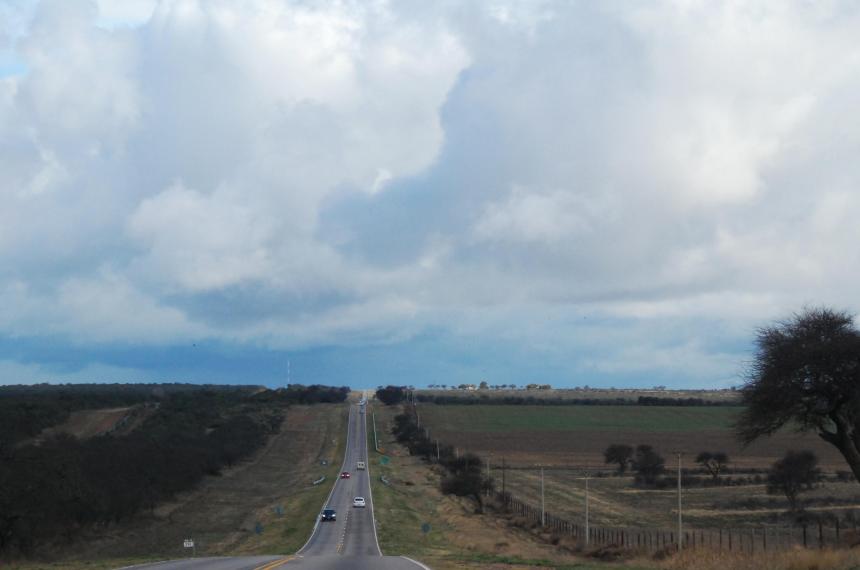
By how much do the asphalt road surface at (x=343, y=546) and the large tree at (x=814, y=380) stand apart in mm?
15295

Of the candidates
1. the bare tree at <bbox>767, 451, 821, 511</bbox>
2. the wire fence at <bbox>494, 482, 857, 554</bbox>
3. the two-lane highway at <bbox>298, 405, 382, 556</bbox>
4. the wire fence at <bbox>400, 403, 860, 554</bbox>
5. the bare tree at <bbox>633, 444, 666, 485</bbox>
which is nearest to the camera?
the wire fence at <bbox>400, 403, 860, 554</bbox>

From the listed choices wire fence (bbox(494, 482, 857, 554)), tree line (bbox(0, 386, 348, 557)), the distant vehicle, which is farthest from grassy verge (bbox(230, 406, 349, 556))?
wire fence (bbox(494, 482, 857, 554))

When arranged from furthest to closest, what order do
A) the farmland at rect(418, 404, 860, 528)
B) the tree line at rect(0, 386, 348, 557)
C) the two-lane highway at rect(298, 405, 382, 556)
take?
1. the farmland at rect(418, 404, 860, 528)
2. the tree line at rect(0, 386, 348, 557)
3. the two-lane highway at rect(298, 405, 382, 556)

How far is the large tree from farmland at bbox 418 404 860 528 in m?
4.37

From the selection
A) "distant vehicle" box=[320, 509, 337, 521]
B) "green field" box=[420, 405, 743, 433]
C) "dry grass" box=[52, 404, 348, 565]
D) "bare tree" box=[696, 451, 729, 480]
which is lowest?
"dry grass" box=[52, 404, 348, 565]

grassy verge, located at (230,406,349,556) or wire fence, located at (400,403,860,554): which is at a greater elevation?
wire fence, located at (400,403,860,554)

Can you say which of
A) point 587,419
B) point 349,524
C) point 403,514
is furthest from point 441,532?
point 587,419

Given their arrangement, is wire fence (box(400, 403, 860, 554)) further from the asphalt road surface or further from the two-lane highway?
the asphalt road surface

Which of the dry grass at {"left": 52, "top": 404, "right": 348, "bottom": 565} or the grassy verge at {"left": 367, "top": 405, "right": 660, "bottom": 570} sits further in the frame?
the dry grass at {"left": 52, "top": 404, "right": 348, "bottom": 565}

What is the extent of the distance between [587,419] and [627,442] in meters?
43.2

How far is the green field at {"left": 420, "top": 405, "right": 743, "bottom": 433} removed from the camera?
16388cm

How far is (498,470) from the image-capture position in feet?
376

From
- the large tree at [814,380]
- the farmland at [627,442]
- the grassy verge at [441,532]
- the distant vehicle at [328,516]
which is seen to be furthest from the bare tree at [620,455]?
the large tree at [814,380]

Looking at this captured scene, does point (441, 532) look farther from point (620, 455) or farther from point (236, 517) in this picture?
point (620, 455)
